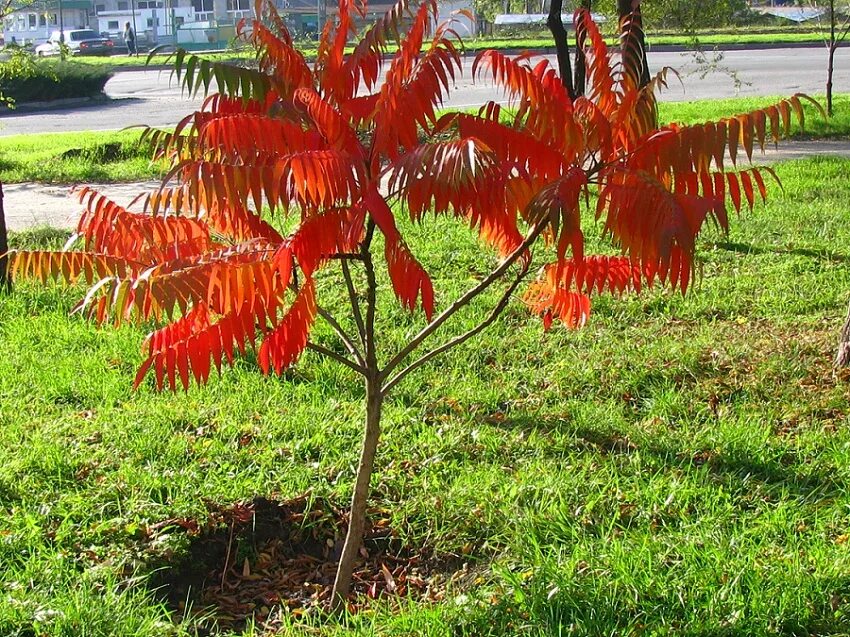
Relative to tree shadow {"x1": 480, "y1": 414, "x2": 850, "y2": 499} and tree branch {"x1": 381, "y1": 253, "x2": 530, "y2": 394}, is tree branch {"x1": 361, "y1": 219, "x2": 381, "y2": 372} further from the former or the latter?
tree shadow {"x1": 480, "y1": 414, "x2": 850, "y2": 499}

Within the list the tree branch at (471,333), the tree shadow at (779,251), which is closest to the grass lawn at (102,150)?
the tree shadow at (779,251)

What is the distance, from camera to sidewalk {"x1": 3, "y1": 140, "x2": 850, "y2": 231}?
31.8ft

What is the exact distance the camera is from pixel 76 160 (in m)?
13.1

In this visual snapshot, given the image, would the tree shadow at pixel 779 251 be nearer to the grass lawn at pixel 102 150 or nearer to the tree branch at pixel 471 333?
the grass lawn at pixel 102 150

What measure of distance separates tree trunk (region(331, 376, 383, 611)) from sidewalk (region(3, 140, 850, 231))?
6.70m

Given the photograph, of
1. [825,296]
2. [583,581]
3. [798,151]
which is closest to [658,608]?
[583,581]

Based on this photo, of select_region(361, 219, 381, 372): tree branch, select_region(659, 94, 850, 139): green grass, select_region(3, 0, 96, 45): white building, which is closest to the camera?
select_region(361, 219, 381, 372): tree branch

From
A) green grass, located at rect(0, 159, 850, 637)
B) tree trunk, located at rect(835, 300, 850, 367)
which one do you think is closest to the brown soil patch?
green grass, located at rect(0, 159, 850, 637)

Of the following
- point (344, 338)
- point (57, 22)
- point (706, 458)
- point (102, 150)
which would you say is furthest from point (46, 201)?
point (57, 22)

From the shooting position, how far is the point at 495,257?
723cm

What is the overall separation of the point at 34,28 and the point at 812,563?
6029cm

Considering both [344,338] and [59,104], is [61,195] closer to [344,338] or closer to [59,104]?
[344,338]

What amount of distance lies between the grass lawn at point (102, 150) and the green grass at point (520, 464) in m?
6.17

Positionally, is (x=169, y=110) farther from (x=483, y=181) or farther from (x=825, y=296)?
(x=483, y=181)
